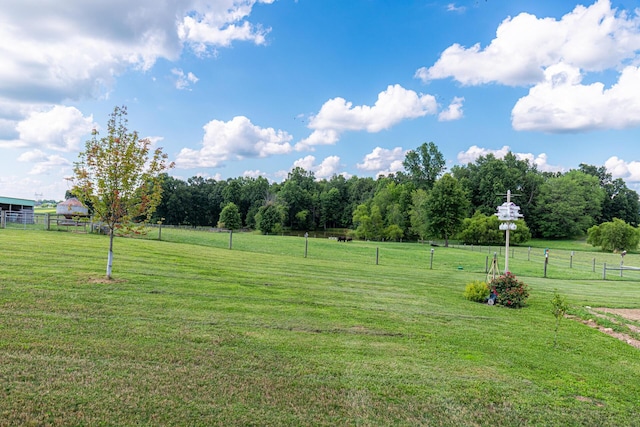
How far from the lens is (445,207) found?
147ft

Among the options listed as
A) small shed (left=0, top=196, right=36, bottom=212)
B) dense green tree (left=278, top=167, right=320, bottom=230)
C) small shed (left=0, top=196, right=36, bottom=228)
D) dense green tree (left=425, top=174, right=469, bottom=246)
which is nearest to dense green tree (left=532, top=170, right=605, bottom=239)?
dense green tree (left=425, top=174, right=469, bottom=246)

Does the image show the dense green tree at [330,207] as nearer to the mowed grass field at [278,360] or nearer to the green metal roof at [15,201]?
the green metal roof at [15,201]

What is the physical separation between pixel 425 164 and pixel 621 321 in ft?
231

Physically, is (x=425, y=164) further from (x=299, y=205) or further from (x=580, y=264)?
(x=580, y=264)

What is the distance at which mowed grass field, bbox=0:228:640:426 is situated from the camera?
380cm

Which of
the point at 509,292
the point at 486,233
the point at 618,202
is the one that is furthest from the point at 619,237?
the point at 509,292

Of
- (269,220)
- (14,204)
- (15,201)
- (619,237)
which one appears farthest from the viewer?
(269,220)

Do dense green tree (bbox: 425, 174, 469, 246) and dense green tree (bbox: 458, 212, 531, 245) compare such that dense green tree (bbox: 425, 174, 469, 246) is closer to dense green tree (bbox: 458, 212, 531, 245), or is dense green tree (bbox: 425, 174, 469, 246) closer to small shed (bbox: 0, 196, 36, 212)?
dense green tree (bbox: 458, 212, 531, 245)

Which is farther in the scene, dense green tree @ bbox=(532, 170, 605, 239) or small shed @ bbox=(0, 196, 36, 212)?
dense green tree @ bbox=(532, 170, 605, 239)

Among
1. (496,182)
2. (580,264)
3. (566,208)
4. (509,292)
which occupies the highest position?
(496,182)

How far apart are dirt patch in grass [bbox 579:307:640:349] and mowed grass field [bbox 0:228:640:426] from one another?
0.42 metres

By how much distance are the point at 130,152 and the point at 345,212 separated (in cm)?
8082

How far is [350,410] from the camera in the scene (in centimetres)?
396

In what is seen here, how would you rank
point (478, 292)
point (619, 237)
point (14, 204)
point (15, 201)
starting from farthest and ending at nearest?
point (619, 237) → point (14, 204) → point (15, 201) → point (478, 292)
